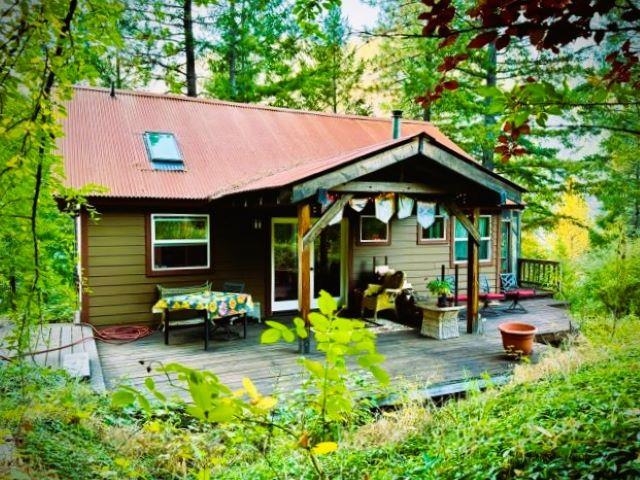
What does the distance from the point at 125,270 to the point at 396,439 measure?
22.1 feet

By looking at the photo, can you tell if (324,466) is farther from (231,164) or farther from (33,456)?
(231,164)

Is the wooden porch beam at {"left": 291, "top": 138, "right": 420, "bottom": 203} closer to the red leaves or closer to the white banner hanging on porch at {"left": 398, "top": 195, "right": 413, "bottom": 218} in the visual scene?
the white banner hanging on porch at {"left": 398, "top": 195, "right": 413, "bottom": 218}

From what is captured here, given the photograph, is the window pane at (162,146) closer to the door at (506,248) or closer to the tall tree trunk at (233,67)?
the tall tree trunk at (233,67)

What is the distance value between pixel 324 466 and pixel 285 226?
7.49m

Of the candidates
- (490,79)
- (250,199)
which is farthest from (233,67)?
(250,199)

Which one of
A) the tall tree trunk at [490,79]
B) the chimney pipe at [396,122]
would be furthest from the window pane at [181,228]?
the tall tree trunk at [490,79]

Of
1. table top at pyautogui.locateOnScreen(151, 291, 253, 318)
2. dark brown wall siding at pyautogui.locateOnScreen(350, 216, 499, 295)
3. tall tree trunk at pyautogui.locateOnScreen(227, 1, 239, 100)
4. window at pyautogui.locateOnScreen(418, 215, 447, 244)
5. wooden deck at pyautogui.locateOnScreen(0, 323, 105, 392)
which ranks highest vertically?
tall tree trunk at pyautogui.locateOnScreen(227, 1, 239, 100)

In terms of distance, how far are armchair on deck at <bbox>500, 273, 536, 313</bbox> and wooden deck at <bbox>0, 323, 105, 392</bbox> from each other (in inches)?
347

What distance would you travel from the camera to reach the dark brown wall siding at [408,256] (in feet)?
36.4

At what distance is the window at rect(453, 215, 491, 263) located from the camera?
1246cm

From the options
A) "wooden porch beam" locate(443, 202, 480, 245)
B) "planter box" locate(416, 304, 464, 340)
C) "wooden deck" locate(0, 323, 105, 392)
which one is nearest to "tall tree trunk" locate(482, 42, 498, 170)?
"wooden porch beam" locate(443, 202, 480, 245)

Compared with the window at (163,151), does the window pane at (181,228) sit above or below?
below

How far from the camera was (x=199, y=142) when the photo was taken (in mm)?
10602

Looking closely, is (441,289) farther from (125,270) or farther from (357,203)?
(125,270)
